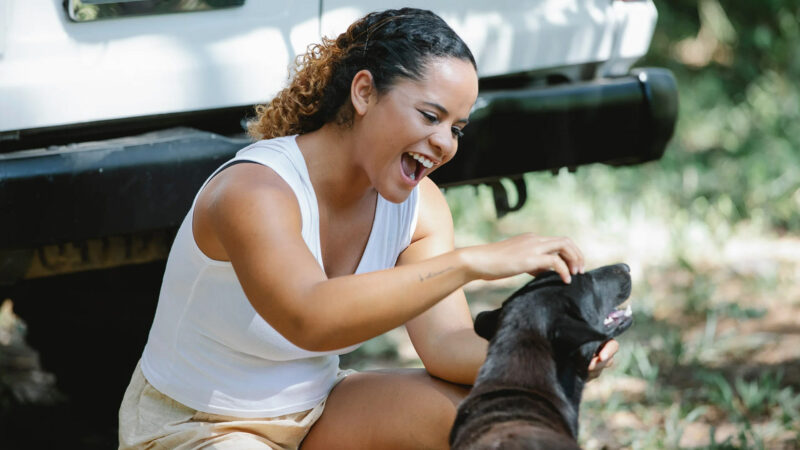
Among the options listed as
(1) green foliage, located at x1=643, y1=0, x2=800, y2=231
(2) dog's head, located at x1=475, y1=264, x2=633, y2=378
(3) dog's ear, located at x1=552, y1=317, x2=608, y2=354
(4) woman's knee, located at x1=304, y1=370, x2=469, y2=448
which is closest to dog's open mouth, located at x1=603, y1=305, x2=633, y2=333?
(2) dog's head, located at x1=475, y1=264, x2=633, y2=378

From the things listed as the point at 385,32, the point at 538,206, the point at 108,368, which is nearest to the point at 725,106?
the point at 538,206

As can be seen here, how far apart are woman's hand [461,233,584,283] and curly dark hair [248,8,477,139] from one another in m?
0.49

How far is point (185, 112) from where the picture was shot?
322cm

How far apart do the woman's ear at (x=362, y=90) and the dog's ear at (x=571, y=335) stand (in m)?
0.73

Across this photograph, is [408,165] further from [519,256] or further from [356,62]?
[519,256]

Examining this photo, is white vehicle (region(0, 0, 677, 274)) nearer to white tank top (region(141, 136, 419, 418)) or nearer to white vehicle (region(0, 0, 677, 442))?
white vehicle (region(0, 0, 677, 442))

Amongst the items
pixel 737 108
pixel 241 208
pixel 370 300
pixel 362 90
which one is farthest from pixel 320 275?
pixel 737 108

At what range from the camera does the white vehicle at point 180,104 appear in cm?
297

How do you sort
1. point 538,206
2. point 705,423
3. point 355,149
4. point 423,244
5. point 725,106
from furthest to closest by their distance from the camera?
point 725,106 → point 538,206 → point 705,423 → point 423,244 → point 355,149

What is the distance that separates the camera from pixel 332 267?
2775 millimetres

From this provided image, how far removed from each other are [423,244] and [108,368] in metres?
1.97

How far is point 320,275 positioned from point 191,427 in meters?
0.69

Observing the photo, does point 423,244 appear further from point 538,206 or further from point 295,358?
point 538,206

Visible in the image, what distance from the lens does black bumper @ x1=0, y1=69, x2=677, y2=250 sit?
9.57 ft
